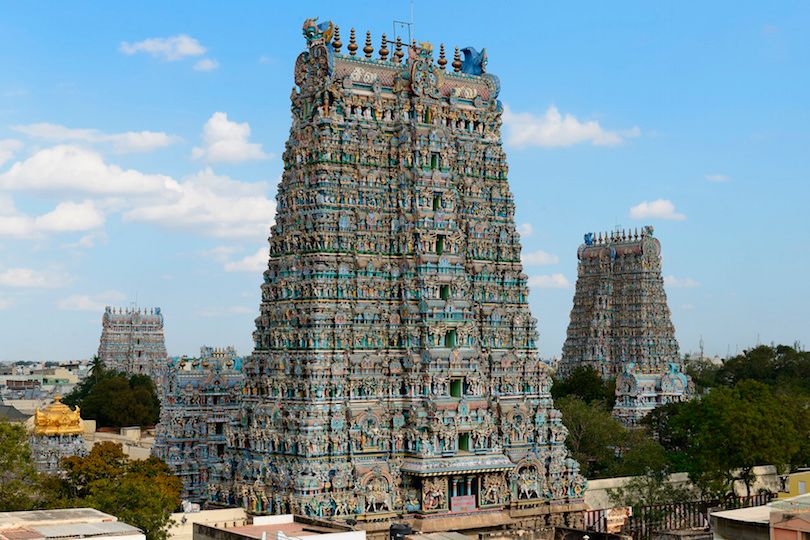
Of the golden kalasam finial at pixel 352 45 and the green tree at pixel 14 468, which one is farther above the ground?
the golden kalasam finial at pixel 352 45

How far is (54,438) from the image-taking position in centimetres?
5897

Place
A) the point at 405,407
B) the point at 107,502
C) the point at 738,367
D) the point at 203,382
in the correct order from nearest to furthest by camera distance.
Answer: the point at 107,502
the point at 405,407
the point at 203,382
the point at 738,367

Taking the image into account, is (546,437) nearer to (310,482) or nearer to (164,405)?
(310,482)

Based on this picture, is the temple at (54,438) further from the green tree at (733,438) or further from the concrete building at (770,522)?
the concrete building at (770,522)

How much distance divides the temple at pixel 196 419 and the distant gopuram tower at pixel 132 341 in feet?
203

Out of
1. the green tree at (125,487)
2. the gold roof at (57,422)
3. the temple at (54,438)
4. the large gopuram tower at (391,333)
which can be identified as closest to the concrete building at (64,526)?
the green tree at (125,487)

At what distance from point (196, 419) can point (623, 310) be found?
54000 mm

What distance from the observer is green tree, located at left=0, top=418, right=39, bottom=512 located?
42.7m

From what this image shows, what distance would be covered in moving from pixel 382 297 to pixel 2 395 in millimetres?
100234

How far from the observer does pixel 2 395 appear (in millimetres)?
139375

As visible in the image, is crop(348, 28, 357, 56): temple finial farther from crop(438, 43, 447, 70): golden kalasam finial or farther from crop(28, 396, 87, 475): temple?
crop(28, 396, 87, 475): temple

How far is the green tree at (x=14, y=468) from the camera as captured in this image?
140 ft

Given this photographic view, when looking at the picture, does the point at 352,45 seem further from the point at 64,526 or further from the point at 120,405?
the point at 120,405

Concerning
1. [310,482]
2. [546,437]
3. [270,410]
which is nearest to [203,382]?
[270,410]
